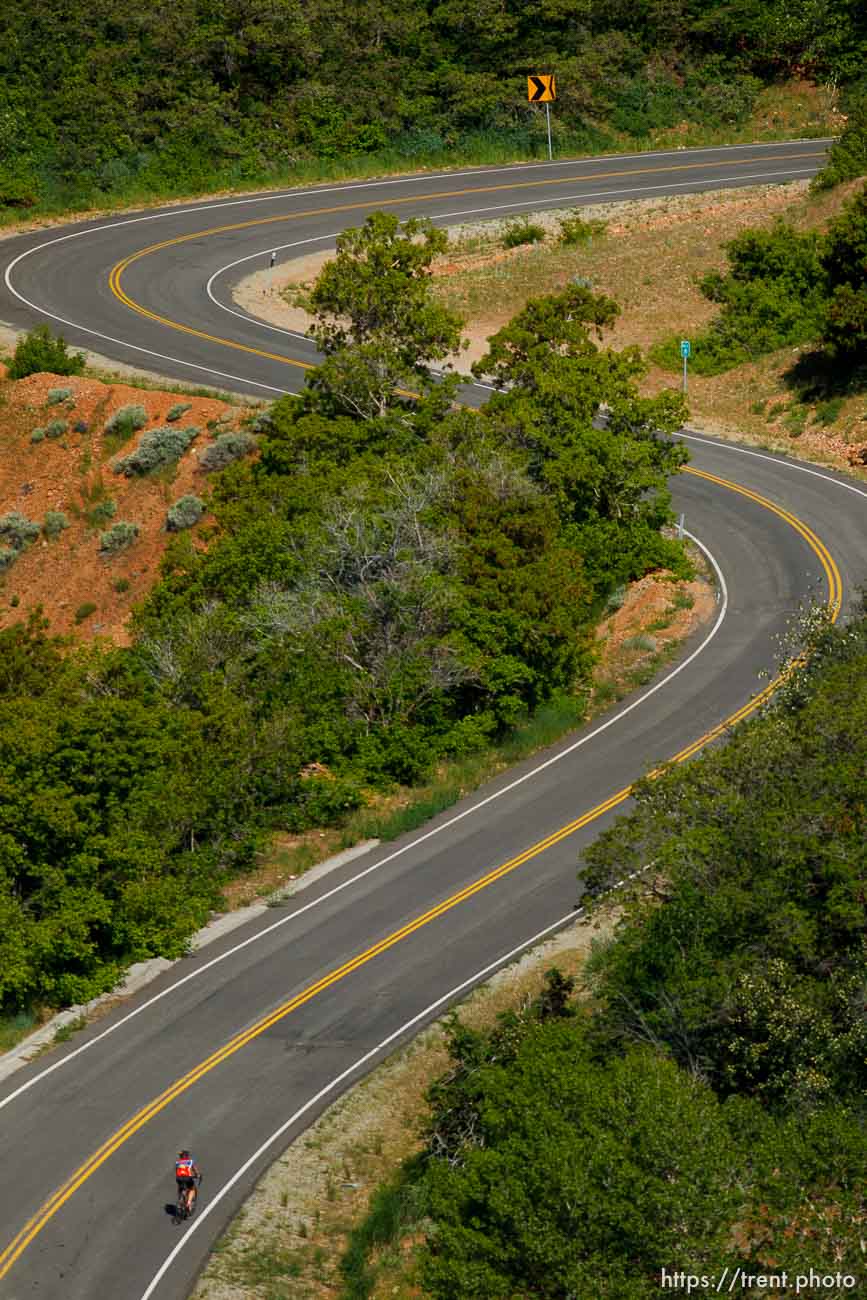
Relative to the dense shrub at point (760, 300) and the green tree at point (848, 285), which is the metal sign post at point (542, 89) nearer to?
the dense shrub at point (760, 300)

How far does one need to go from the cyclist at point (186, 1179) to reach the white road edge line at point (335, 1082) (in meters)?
0.35

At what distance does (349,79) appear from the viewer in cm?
8656

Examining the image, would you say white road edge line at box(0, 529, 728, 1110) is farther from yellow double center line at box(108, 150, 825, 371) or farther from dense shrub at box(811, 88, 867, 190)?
yellow double center line at box(108, 150, 825, 371)

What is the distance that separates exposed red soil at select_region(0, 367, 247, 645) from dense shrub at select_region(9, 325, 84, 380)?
0.62 meters

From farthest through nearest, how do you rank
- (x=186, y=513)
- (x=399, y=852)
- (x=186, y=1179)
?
(x=186, y=513) < (x=399, y=852) < (x=186, y=1179)

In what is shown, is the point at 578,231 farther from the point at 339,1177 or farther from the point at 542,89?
the point at 339,1177

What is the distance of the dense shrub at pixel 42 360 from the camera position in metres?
62.1

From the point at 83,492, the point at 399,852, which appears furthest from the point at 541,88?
the point at 399,852

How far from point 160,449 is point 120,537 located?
12.2ft

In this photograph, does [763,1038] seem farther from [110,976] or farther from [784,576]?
[784,576]

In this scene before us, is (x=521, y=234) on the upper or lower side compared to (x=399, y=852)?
upper

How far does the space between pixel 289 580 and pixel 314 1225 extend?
68.0 feet

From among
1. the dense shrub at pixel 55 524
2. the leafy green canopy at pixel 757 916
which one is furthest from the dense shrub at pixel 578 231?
the leafy green canopy at pixel 757 916

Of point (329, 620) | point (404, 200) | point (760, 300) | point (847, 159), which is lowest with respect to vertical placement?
point (329, 620)
